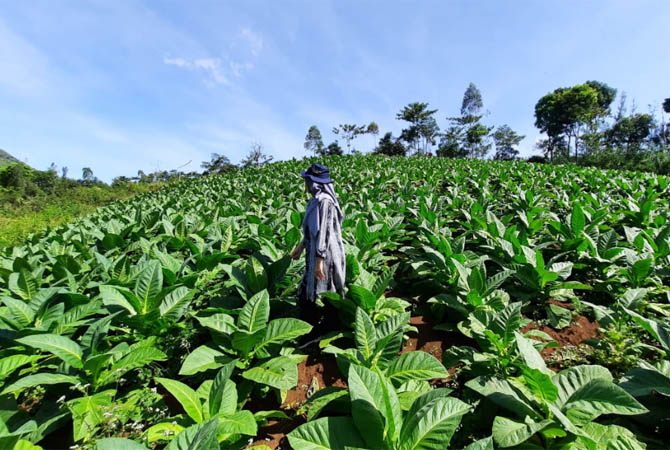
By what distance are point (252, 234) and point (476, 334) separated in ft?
11.1

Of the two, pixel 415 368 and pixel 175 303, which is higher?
pixel 175 303

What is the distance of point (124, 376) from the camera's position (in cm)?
239

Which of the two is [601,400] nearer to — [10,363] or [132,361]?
[132,361]

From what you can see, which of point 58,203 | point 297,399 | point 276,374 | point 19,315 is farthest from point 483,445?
point 58,203

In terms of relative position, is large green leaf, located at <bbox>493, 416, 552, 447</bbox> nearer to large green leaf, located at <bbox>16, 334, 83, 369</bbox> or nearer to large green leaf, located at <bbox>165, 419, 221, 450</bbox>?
large green leaf, located at <bbox>165, 419, 221, 450</bbox>

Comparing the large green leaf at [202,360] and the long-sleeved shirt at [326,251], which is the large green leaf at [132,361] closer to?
the large green leaf at [202,360]

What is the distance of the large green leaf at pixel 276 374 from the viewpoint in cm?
206

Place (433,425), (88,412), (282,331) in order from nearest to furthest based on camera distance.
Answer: (433,425) < (88,412) < (282,331)

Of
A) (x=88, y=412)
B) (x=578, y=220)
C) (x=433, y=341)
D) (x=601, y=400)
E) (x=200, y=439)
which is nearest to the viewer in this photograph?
(x=200, y=439)

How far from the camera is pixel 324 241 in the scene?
2.80m

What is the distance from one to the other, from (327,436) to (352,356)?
576 millimetres

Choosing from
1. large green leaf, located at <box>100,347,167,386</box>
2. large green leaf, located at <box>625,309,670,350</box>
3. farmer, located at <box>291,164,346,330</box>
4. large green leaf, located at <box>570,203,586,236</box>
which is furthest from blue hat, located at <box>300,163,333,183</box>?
large green leaf, located at <box>570,203,586,236</box>

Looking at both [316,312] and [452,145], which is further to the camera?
[452,145]

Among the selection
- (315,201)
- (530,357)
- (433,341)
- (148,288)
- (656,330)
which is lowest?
(433,341)
